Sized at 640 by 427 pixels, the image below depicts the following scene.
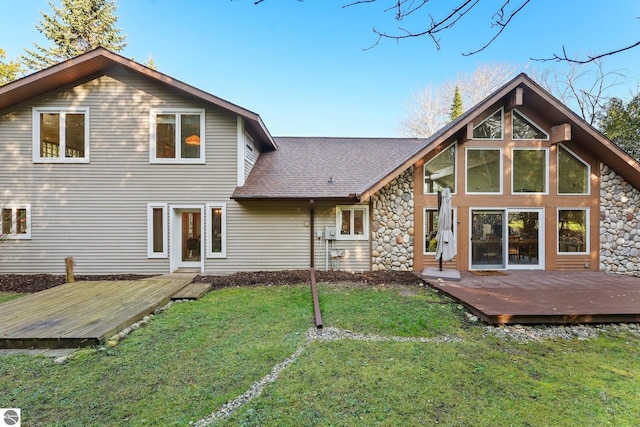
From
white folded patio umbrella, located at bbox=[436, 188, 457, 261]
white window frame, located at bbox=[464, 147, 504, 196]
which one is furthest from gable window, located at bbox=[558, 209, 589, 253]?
white folded patio umbrella, located at bbox=[436, 188, 457, 261]

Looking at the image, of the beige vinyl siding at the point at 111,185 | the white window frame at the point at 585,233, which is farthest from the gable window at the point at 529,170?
the beige vinyl siding at the point at 111,185

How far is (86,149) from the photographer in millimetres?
8125

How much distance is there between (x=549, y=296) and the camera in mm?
5609

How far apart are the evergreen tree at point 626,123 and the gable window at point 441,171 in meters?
11.2

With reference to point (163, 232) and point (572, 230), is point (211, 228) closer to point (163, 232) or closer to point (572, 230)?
point (163, 232)

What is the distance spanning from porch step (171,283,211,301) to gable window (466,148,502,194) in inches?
312

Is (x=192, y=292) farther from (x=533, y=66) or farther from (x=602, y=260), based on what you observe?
(x=533, y=66)

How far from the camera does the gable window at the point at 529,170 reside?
8344mm

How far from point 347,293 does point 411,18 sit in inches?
201

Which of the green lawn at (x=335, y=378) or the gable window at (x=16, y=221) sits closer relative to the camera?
the green lawn at (x=335, y=378)

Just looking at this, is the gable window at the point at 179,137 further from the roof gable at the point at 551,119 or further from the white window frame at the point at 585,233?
the white window frame at the point at 585,233

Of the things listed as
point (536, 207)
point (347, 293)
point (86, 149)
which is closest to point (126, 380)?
point (347, 293)

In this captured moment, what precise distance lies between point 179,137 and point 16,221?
5.22 m

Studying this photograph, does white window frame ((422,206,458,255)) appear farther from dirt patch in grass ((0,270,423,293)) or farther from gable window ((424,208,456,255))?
dirt patch in grass ((0,270,423,293))
